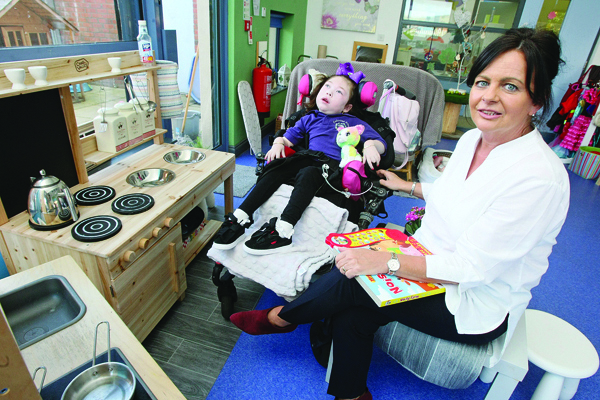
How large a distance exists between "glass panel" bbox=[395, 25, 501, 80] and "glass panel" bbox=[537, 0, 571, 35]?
641mm

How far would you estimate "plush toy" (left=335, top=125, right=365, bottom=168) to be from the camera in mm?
1892

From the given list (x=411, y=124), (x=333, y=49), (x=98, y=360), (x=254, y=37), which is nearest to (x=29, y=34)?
(x=98, y=360)

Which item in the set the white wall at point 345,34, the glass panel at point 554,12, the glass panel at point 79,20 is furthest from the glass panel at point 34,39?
the glass panel at point 554,12

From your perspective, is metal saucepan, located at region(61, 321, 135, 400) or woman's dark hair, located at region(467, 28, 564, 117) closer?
metal saucepan, located at region(61, 321, 135, 400)

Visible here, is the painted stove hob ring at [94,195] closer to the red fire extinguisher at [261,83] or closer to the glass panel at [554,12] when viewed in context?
the red fire extinguisher at [261,83]

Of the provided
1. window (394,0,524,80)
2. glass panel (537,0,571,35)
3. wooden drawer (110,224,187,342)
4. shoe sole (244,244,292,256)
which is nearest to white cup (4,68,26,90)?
wooden drawer (110,224,187,342)

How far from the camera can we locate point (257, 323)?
152cm

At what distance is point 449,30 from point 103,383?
624 cm

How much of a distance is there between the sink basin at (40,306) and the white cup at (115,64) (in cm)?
110

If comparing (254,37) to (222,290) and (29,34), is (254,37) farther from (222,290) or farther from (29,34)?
(222,290)

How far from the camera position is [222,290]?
5.72ft

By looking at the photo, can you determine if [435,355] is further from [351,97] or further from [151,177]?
[151,177]

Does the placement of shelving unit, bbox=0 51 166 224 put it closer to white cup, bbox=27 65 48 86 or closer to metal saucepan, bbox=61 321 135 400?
white cup, bbox=27 65 48 86

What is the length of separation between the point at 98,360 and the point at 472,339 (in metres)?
1.12
